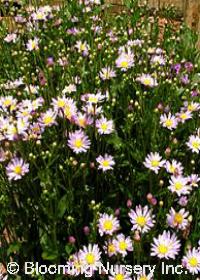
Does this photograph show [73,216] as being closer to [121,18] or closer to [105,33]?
[105,33]

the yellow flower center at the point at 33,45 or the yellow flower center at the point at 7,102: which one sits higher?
the yellow flower center at the point at 33,45

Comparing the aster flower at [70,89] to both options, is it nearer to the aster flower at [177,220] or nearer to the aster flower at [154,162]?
the aster flower at [154,162]

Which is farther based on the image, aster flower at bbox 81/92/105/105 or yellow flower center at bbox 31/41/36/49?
yellow flower center at bbox 31/41/36/49

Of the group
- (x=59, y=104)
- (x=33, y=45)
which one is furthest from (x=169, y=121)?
(x=33, y=45)

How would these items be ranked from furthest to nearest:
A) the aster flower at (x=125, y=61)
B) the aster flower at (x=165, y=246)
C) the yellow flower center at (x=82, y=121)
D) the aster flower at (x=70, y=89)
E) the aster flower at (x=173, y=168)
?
the aster flower at (x=125, y=61) < the aster flower at (x=70, y=89) < the yellow flower center at (x=82, y=121) < the aster flower at (x=173, y=168) < the aster flower at (x=165, y=246)

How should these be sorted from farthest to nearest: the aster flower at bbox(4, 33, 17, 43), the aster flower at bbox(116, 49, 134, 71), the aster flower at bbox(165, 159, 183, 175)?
the aster flower at bbox(4, 33, 17, 43), the aster flower at bbox(116, 49, 134, 71), the aster flower at bbox(165, 159, 183, 175)

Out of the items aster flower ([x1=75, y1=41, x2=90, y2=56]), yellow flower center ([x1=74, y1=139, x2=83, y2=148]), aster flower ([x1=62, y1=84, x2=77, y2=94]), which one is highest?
aster flower ([x1=75, y1=41, x2=90, y2=56])

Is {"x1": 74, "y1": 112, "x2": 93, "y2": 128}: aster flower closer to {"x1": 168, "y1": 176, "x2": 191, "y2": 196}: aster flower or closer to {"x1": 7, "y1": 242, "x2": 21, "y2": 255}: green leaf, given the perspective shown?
{"x1": 168, "y1": 176, "x2": 191, "y2": 196}: aster flower

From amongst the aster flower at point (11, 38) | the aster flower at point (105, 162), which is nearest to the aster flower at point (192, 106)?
the aster flower at point (105, 162)

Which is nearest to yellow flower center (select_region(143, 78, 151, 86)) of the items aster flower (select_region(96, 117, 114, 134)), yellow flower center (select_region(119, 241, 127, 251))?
aster flower (select_region(96, 117, 114, 134))
